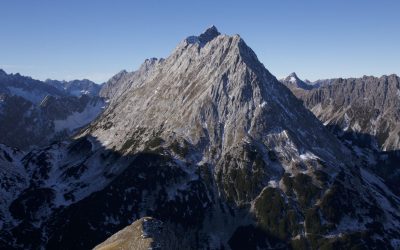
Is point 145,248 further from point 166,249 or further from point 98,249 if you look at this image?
point 98,249

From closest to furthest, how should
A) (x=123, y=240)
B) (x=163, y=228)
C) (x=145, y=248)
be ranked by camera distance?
(x=145, y=248) → (x=123, y=240) → (x=163, y=228)

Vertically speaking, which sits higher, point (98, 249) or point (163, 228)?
point (163, 228)

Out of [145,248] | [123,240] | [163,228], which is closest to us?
[145,248]

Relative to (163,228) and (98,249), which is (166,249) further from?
(98,249)

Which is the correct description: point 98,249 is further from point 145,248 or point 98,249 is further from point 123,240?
point 145,248

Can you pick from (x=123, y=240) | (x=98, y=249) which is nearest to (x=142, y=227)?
(x=123, y=240)

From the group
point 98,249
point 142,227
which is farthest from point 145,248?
point 98,249

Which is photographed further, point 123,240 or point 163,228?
point 163,228

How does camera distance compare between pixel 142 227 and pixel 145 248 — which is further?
pixel 142 227
